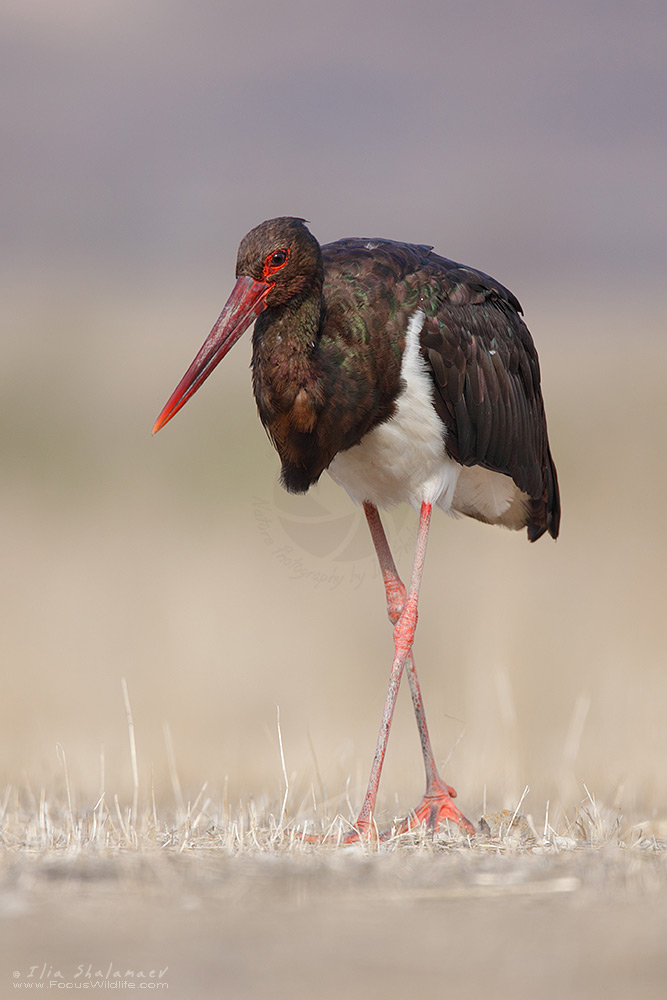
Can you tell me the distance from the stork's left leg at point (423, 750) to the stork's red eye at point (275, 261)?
1.45 m

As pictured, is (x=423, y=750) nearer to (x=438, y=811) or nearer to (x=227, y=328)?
(x=438, y=811)

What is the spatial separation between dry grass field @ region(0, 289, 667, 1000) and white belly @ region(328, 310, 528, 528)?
1.32m

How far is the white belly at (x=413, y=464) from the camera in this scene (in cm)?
633

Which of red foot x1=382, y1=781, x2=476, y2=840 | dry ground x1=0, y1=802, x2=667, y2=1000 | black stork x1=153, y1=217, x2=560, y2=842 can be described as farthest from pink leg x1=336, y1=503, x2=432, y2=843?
dry ground x1=0, y1=802, x2=667, y2=1000

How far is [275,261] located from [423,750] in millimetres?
2275

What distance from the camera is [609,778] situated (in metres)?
8.61

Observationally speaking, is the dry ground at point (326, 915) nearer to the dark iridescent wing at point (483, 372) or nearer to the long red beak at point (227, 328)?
the long red beak at point (227, 328)

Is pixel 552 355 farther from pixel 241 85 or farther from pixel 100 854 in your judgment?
pixel 241 85

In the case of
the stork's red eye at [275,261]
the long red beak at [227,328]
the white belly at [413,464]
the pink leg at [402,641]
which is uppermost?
the stork's red eye at [275,261]

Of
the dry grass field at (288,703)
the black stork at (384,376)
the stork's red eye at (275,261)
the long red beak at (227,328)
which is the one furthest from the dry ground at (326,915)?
the stork's red eye at (275,261)

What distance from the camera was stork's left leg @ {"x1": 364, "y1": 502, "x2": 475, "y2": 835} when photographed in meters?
6.41

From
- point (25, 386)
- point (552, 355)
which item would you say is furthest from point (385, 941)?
point (552, 355)

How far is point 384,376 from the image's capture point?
6.25 metres

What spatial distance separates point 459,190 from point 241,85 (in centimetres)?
1833
